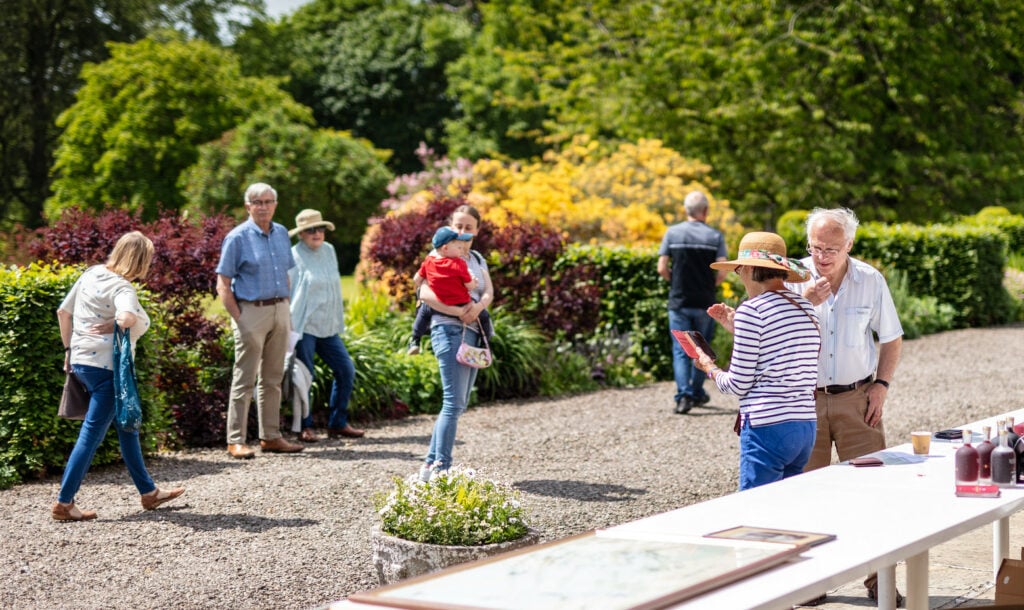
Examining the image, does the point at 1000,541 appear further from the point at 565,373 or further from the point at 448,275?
the point at 565,373

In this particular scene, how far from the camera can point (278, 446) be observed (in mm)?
9164

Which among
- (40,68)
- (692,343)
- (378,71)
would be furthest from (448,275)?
(378,71)

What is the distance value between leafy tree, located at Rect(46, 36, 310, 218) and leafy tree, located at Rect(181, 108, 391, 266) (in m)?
1.72

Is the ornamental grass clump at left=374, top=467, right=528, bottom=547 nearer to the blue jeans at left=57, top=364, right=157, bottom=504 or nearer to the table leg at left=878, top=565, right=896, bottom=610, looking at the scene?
the table leg at left=878, top=565, right=896, bottom=610

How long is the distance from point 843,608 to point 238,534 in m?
3.27

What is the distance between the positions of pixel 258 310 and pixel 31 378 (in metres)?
1.60

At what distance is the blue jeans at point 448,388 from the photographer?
7363 millimetres

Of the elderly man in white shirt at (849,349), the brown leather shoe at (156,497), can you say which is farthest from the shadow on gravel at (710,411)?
the elderly man in white shirt at (849,349)

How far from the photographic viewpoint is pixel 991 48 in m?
24.8

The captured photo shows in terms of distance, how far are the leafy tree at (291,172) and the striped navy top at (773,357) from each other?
25.9 meters

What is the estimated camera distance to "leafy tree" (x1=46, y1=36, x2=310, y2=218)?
33.4 m

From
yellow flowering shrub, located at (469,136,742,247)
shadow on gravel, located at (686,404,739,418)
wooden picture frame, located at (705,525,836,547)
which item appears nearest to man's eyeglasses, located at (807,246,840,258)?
wooden picture frame, located at (705,525,836,547)

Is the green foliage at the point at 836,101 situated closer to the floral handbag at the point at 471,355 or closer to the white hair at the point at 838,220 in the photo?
the floral handbag at the point at 471,355

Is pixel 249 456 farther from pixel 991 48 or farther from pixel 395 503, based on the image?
pixel 991 48
